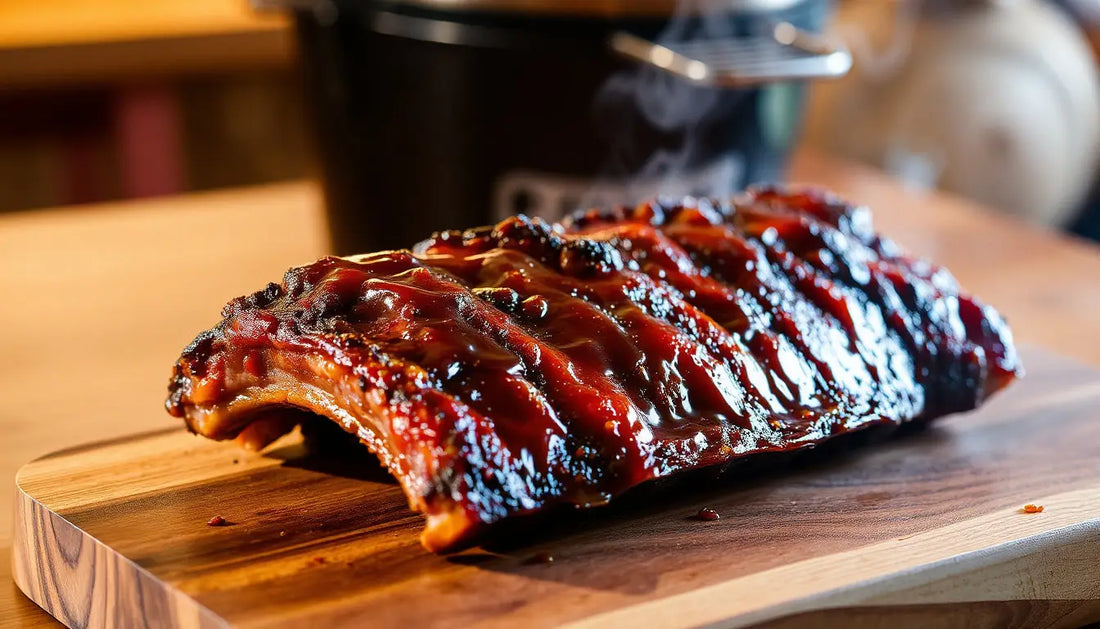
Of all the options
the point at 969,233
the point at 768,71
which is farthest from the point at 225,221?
the point at 969,233

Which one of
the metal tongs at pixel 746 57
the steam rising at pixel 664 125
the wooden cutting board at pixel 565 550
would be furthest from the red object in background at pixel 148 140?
the wooden cutting board at pixel 565 550

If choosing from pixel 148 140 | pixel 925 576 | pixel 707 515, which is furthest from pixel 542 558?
pixel 148 140

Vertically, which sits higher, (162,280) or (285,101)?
(285,101)

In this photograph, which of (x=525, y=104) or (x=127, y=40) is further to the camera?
(x=127, y=40)

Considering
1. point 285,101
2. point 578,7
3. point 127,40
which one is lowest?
point 285,101

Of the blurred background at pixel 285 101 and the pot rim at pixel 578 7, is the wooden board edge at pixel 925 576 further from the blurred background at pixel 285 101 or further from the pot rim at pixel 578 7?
the blurred background at pixel 285 101

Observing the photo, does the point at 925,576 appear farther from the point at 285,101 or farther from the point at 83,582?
the point at 285,101

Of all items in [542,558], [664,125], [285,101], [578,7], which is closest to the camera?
[542,558]

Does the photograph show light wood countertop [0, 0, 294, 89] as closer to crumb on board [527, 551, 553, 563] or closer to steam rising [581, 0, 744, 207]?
steam rising [581, 0, 744, 207]
